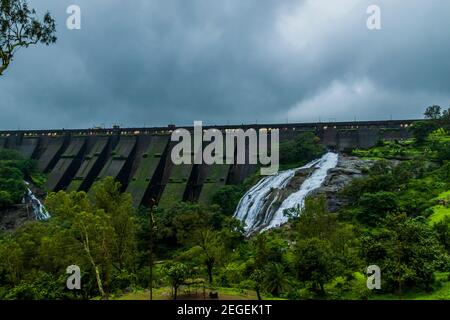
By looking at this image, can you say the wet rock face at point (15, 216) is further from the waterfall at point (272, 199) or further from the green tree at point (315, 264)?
the green tree at point (315, 264)

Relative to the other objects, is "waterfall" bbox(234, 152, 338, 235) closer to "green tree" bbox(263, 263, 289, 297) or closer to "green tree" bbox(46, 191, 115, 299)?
"green tree" bbox(263, 263, 289, 297)

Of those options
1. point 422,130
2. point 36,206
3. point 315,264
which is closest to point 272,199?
point 315,264

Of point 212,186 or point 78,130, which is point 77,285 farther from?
point 78,130

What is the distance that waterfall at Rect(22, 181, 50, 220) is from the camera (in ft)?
179

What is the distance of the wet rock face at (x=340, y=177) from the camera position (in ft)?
145

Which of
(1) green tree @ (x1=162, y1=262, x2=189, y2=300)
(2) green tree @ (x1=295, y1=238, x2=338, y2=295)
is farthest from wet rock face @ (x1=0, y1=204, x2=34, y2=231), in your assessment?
(2) green tree @ (x1=295, y1=238, x2=338, y2=295)

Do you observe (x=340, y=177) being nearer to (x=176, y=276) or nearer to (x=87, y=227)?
(x=176, y=276)

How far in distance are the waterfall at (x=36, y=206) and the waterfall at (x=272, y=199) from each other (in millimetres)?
23002

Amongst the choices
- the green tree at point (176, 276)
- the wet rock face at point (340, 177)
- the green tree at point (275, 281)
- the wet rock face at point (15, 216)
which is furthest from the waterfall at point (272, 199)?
the wet rock face at point (15, 216)

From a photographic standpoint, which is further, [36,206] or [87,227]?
[36,206]

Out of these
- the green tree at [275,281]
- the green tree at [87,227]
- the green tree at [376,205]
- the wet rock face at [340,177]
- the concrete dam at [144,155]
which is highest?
the concrete dam at [144,155]

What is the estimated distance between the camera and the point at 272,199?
4606 centimetres

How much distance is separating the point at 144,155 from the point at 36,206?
17524mm

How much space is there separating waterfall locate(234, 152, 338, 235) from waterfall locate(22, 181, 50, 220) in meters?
23.0
